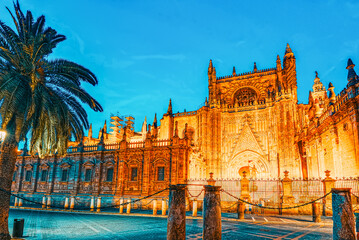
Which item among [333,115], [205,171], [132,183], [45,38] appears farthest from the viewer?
[205,171]

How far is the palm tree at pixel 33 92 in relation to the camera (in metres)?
8.35

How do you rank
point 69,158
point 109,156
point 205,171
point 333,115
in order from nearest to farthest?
point 333,115 < point 109,156 < point 69,158 < point 205,171

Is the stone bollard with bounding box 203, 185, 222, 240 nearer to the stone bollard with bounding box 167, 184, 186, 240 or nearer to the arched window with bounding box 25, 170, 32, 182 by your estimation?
→ the stone bollard with bounding box 167, 184, 186, 240

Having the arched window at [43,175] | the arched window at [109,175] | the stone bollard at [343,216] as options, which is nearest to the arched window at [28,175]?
the arched window at [43,175]

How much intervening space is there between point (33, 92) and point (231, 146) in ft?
89.1

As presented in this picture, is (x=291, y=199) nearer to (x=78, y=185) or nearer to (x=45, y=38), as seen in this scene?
(x=45, y=38)

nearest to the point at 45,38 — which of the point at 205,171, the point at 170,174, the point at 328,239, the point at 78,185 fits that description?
the point at 328,239

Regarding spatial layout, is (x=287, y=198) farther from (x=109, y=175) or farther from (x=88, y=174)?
(x=88, y=174)

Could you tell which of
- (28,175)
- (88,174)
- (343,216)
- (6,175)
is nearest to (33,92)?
(6,175)

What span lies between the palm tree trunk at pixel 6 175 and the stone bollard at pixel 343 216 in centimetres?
984

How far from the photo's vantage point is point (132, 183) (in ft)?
78.6

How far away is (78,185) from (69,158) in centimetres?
326

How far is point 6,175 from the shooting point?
8320 mm

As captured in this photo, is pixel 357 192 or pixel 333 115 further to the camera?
pixel 333 115
